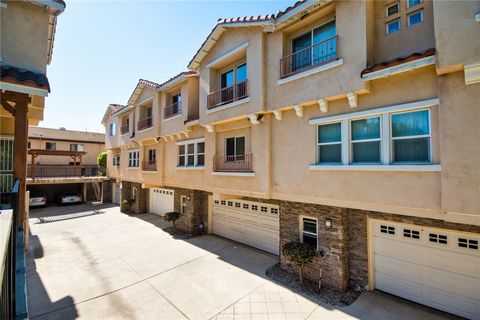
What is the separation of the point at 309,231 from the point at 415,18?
8027 millimetres

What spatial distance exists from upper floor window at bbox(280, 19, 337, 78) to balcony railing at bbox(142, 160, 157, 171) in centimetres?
1268

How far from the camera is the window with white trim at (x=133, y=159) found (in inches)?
825

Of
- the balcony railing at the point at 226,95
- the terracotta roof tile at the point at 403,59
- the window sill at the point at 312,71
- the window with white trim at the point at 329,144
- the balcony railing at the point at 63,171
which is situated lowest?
the balcony railing at the point at 63,171

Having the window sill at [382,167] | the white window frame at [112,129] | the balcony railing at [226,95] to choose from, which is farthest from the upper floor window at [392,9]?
the white window frame at [112,129]

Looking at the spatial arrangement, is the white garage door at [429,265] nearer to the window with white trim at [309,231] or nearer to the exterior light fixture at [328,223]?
→ the exterior light fixture at [328,223]

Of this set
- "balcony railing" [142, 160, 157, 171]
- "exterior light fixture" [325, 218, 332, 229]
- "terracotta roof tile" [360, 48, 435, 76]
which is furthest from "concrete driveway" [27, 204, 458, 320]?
"terracotta roof tile" [360, 48, 435, 76]

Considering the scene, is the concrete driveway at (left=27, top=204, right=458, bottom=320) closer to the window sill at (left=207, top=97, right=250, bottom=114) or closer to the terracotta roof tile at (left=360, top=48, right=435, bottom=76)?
the window sill at (left=207, top=97, right=250, bottom=114)

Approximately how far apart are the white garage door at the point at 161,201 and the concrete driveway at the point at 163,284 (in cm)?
462

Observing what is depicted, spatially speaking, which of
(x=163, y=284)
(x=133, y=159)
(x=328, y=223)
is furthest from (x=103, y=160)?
(x=328, y=223)

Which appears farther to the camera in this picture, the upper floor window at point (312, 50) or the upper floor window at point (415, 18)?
the upper floor window at point (312, 50)

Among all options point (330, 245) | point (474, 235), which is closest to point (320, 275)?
point (330, 245)

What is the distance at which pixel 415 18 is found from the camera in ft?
23.4

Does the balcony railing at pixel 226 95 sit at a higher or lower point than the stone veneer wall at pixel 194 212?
higher

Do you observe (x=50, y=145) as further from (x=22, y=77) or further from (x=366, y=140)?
(x=366, y=140)
